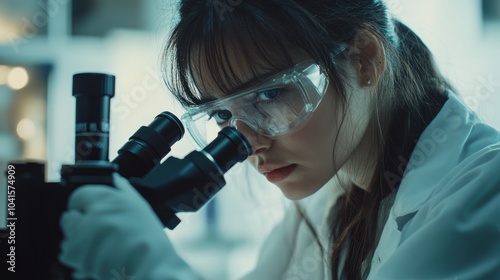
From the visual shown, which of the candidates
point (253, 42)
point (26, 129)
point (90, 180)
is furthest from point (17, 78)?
point (90, 180)

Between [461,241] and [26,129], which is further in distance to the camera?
[26,129]

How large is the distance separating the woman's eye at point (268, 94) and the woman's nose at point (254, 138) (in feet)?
0.21

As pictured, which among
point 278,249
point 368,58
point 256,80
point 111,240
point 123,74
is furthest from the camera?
point 123,74

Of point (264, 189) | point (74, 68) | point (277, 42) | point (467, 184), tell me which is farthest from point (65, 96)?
point (467, 184)

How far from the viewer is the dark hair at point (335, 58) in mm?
1040

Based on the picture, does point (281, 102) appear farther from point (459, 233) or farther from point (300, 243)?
point (300, 243)

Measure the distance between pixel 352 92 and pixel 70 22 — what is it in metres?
1.39

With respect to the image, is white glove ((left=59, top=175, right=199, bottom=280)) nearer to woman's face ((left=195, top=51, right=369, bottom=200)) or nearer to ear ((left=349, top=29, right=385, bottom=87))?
woman's face ((left=195, top=51, right=369, bottom=200))

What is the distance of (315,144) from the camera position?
1.11 meters

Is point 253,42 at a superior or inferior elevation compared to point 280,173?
superior

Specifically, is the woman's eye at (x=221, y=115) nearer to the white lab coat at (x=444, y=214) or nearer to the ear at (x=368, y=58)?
the ear at (x=368, y=58)

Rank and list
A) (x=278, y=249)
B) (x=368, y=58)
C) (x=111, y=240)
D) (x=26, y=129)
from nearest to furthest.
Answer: (x=111, y=240) < (x=368, y=58) < (x=278, y=249) < (x=26, y=129)

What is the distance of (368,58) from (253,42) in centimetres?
26

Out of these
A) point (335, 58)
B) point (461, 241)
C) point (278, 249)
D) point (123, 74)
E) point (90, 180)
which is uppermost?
point (123, 74)
